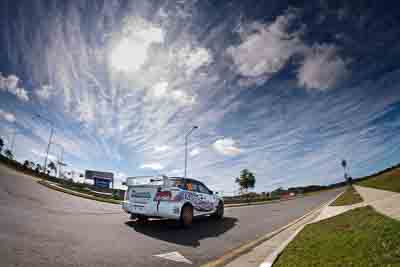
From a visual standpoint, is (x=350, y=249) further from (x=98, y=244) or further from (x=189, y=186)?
(x=189, y=186)

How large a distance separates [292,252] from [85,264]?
11.5 ft

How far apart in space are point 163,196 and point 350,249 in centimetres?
470

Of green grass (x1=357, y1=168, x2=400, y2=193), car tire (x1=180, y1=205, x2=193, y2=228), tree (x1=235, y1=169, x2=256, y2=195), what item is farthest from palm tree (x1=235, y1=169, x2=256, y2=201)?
car tire (x1=180, y1=205, x2=193, y2=228)

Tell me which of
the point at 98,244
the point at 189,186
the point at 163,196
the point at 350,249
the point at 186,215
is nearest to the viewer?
the point at 350,249

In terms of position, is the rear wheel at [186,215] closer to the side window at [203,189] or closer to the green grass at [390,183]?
the side window at [203,189]

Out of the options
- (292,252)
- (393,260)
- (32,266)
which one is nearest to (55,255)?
(32,266)

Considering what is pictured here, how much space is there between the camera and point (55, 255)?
3383 millimetres

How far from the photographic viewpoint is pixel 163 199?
21.4ft

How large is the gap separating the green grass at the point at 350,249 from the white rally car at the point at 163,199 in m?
3.42

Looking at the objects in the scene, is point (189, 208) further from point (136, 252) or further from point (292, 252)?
point (292, 252)

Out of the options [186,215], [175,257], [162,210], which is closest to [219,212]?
[186,215]

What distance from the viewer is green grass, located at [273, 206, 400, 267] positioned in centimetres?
313

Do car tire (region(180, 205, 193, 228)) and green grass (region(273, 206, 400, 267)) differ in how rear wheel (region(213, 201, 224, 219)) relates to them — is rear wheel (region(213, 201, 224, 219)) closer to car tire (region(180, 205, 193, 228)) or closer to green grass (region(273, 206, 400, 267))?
car tire (region(180, 205, 193, 228))

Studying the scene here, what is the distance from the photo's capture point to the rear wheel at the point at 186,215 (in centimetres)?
691
